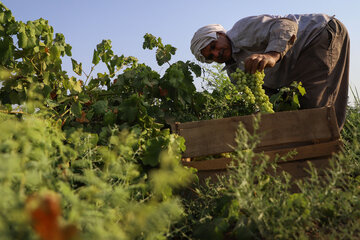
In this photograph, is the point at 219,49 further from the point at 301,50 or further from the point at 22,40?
the point at 22,40

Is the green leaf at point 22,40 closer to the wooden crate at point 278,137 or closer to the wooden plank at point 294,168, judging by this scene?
the wooden crate at point 278,137

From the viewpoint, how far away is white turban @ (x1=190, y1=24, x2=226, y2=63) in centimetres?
306

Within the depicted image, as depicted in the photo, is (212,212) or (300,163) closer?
(212,212)

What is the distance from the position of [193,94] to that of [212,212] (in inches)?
47.3

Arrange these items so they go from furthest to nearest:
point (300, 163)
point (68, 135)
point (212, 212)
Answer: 1. point (300, 163)
2. point (68, 135)
3. point (212, 212)

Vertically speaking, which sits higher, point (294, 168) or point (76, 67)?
point (76, 67)

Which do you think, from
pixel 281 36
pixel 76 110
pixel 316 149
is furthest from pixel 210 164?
pixel 281 36

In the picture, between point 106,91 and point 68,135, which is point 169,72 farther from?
point 68,135

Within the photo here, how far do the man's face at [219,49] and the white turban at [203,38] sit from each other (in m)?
0.04

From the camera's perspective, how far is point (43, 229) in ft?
1.64

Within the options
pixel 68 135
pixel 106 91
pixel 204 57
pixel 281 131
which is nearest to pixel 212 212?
pixel 281 131

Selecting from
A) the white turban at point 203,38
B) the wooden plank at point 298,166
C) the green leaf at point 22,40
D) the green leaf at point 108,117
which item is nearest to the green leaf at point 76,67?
the green leaf at point 22,40

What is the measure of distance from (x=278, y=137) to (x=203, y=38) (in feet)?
4.65

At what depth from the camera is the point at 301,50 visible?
299cm
